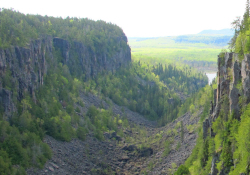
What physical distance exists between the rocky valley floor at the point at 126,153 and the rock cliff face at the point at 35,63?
16.5 meters

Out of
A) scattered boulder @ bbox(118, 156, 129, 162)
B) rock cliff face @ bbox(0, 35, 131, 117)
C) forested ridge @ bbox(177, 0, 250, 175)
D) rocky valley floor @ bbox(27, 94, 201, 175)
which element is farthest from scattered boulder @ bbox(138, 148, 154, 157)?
rock cliff face @ bbox(0, 35, 131, 117)

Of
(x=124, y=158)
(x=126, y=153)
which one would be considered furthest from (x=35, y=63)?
(x=124, y=158)

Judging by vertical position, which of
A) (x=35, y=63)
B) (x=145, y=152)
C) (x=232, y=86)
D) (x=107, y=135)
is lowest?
(x=145, y=152)

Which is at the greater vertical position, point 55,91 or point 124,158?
point 55,91

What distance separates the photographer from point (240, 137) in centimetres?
4475

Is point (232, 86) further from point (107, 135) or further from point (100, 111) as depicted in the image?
point (100, 111)

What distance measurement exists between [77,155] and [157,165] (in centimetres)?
2261

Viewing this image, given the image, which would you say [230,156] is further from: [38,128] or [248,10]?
[38,128]

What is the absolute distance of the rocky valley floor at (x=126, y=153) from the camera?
85688 millimetres

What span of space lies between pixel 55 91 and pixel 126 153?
1348 inches

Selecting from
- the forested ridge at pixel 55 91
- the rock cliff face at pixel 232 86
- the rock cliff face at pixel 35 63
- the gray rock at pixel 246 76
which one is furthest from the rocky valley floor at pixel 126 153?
the gray rock at pixel 246 76

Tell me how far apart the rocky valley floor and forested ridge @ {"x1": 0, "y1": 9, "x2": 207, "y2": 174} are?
11.6ft

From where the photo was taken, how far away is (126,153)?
106 metres

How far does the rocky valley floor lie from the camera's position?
281 ft
